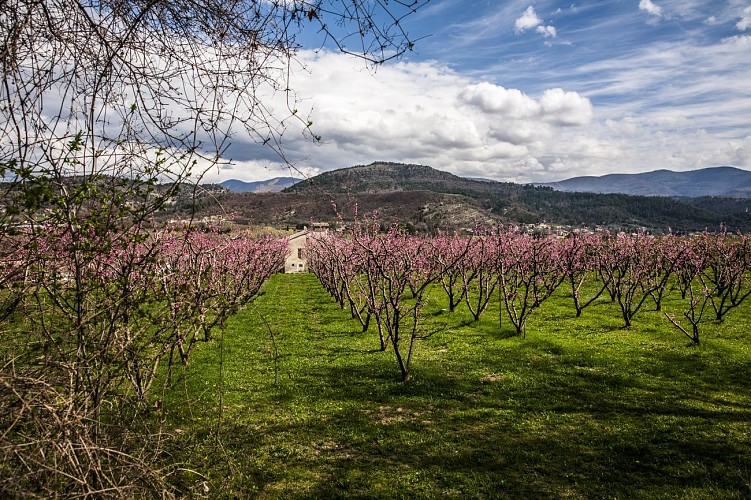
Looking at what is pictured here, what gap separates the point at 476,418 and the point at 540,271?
1554 centimetres

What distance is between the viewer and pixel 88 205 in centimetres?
399

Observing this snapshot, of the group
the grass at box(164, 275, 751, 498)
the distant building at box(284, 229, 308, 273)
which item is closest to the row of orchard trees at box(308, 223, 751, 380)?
the grass at box(164, 275, 751, 498)

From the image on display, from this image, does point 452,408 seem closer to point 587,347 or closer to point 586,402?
point 586,402

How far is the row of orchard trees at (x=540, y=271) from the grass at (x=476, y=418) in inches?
83.3

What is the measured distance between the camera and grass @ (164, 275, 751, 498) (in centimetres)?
774

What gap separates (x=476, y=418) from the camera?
34.7 feet

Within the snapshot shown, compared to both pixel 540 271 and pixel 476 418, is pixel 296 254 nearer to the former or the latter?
pixel 540 271

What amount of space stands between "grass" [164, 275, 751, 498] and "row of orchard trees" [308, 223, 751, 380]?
2116 mm

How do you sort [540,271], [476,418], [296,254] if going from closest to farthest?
1. [476,418]
2. [540,271]
3. [296,254]

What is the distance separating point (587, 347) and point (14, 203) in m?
17.8

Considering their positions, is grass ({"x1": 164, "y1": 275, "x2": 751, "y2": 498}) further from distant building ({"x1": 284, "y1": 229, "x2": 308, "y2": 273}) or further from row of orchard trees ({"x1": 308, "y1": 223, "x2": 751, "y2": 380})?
distant building ({"x1": 284, "y1": 229, "x2": 308, "y2": 273})

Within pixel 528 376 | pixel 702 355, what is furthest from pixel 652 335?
pixel 528 376

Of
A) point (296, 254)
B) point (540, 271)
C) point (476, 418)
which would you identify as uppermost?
point (540, 271)

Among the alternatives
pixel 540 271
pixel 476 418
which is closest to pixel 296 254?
pixel 540 271
